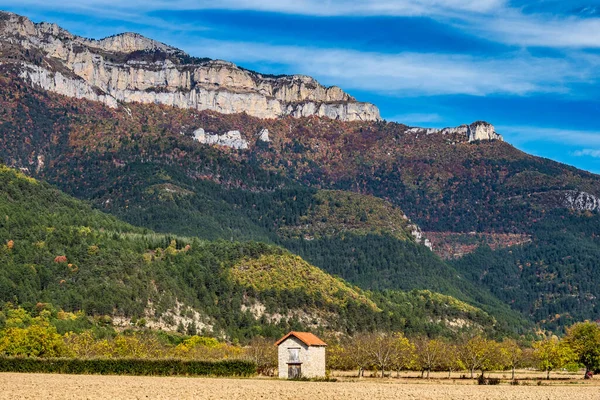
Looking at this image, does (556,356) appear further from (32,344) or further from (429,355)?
(32,344)

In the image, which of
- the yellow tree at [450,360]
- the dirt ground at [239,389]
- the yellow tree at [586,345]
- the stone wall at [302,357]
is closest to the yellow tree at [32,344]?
the dirt ground at [239,389]

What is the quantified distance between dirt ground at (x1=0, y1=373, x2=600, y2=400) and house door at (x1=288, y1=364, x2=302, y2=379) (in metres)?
9.44

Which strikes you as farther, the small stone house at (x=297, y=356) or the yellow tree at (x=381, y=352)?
the yellow tree at (x=381, y=352)

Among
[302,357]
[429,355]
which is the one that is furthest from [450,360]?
[302,357]

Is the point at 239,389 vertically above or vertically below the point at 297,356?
below

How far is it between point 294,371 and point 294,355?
6.25 ft

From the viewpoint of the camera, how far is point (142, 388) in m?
95.6

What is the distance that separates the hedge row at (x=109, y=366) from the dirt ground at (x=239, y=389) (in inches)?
193

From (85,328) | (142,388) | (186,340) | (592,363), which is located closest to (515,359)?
(592,363)

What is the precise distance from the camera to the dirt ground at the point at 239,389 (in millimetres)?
90125

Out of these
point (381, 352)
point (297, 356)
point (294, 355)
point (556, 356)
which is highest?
point (294, 355)

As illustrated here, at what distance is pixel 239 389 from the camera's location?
98.0 metres

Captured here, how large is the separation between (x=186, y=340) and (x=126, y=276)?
29.1m

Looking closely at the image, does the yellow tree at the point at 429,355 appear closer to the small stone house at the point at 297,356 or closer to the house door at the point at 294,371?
the small stone house at the point at 297,356
